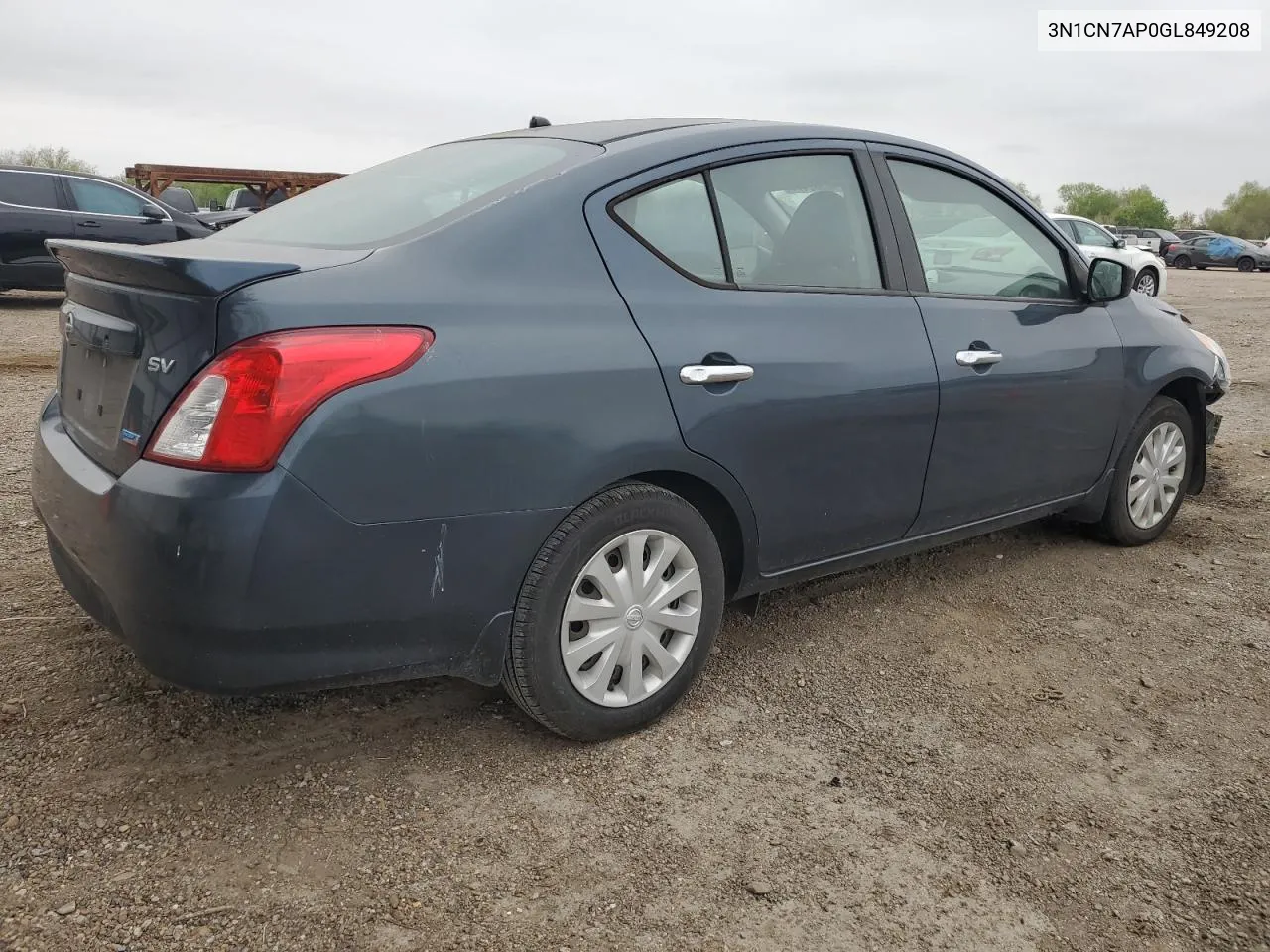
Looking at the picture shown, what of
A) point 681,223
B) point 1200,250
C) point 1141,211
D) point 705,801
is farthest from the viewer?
point 1141,211

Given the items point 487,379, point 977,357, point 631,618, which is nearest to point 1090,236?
point 977,357

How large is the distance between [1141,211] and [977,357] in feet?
357

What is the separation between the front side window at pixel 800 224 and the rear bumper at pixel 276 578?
39.4 inches

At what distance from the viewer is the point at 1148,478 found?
4.30 metres

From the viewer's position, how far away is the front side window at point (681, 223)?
2.68 metres

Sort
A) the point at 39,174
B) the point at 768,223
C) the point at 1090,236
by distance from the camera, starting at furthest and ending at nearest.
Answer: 1. the point at 1090,236
2. the point at 39,174
3. the point at 768,223

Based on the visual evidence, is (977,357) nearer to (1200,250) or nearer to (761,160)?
(761,160)

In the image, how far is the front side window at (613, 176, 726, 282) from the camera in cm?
268

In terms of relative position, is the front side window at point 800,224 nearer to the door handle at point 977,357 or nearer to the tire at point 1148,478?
the door handle at point 977,357

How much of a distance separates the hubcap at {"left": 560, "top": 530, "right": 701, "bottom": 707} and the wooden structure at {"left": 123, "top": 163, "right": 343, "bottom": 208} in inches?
828

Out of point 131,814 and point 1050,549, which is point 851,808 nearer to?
point 131,814

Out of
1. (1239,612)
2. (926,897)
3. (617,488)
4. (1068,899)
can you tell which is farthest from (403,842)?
(1239,612)

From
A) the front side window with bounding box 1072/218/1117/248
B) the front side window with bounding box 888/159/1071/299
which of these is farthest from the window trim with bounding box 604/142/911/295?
the front side window with bounding box 1072/218/1117/248

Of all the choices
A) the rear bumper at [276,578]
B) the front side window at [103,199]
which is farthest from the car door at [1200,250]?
the rear bumper at [276,578]
